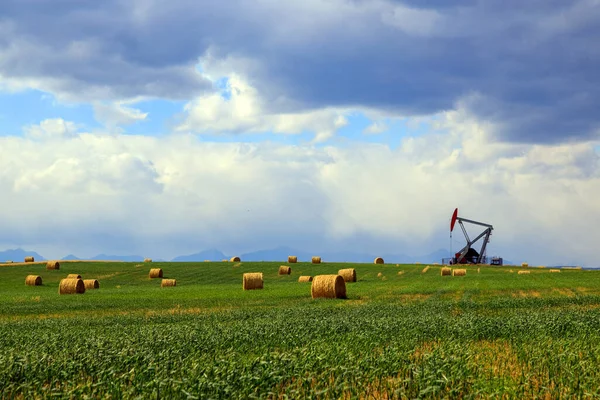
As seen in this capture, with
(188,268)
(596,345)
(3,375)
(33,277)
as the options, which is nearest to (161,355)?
(3,375)

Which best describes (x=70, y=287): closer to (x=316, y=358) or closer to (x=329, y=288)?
(x=329, y=288)

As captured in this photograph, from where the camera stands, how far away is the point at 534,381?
12.4 meters

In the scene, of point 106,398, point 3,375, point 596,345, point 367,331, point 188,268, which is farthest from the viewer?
point 188,268

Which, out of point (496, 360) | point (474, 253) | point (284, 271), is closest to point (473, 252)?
point (474, 253)

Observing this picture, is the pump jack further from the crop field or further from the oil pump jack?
the crop field

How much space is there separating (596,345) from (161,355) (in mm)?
12229

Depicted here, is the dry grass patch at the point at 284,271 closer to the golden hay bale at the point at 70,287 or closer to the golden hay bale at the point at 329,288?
the golden hay bale at the point at 70,287

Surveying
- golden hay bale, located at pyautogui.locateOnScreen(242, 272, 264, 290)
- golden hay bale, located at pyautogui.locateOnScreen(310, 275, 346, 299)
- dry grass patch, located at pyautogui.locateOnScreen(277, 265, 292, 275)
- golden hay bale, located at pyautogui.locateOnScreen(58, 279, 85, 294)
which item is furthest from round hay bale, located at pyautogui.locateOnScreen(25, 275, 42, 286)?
golden hay bale, located at pyautogui.locateOnScreen(310, 275, 346, 299)

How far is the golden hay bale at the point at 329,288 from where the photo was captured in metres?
41.7

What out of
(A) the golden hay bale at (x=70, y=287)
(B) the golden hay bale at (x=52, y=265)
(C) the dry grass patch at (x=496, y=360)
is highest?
(B) the golden hay bale at (x=52, y=265)

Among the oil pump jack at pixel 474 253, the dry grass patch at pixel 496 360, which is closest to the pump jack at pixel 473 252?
the oil pump jack at pixel 474 253

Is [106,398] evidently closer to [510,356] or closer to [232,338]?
[232,338]

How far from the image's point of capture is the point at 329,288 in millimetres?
41750

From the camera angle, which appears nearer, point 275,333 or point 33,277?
point 275,333
